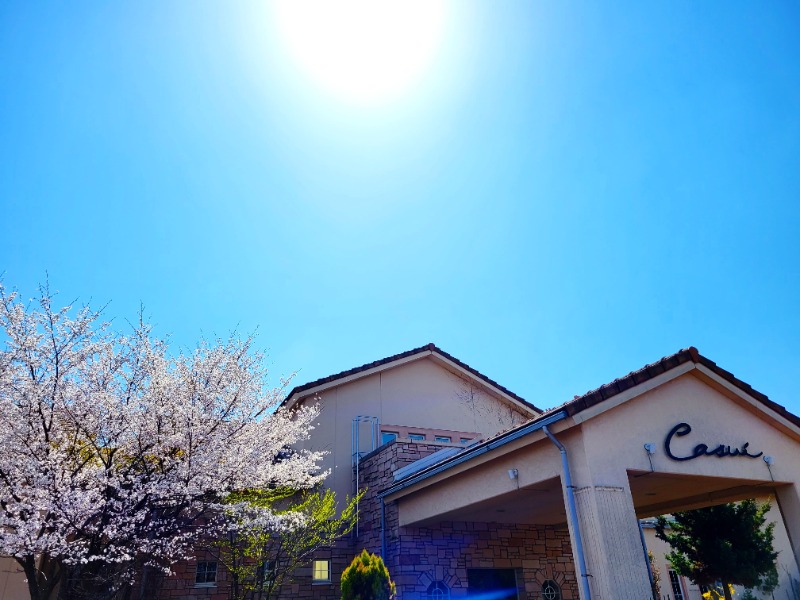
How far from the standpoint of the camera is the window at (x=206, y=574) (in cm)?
1220

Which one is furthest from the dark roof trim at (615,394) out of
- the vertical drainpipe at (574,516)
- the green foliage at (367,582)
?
the green foliage at (367,582)

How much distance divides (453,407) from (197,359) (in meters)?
8.26

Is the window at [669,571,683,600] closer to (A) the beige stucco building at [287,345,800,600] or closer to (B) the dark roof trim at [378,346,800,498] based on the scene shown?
(A) the beige stucco building at [287,345,800,600]

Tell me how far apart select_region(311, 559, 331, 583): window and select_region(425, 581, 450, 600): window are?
2.74 metres

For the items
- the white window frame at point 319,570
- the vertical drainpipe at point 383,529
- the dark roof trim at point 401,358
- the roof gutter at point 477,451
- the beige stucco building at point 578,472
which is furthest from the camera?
the dark roof trim at point 401,358

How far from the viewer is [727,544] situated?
14219 millimetres

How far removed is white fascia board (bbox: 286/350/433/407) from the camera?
15.7 metres

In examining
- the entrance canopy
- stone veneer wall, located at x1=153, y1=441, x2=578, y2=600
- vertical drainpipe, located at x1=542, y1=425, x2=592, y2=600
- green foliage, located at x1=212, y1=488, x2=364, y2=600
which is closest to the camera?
vertical drainpipe, located at x1=542, y1=425, x2=592, y2=600

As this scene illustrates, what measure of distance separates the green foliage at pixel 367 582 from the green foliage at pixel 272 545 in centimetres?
262

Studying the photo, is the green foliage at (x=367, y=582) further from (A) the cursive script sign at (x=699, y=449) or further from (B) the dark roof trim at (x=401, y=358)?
(B) the dark roof trim at (x=401, y=358)

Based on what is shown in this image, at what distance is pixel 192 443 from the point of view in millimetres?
10680

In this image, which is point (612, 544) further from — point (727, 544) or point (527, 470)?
point (727, 544)

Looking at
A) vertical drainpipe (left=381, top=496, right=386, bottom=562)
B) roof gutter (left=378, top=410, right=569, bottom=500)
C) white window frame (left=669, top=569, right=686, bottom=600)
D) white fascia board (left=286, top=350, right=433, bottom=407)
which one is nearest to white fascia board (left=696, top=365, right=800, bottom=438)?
roof gutter (left=378, top=410, right=569, bottom=500)

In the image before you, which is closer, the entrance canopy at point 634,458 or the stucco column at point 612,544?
the stucco column at point 612,544
